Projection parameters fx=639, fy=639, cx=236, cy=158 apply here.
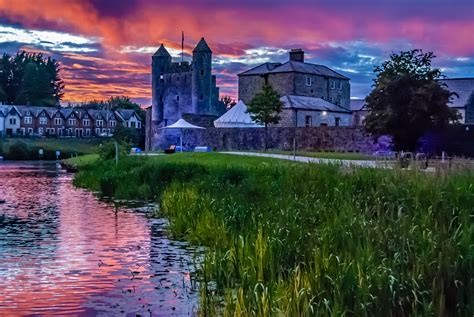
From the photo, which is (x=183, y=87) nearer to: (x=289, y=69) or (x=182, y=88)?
(x=182, y=88)

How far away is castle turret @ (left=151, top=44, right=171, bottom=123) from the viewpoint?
9931 cm

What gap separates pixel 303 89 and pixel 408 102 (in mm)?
44912

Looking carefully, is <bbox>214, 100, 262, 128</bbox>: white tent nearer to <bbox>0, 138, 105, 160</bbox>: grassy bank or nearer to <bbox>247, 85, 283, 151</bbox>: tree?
<bbox>247, 85, 283, 151</bbox>: tree

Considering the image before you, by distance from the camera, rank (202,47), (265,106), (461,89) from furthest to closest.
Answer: (202,47) < (461,89) < (265,106)

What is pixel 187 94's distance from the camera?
9638 centimetres

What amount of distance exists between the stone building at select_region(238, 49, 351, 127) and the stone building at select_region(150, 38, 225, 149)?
10865mm

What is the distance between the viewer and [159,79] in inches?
3952

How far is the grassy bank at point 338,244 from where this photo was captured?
802 centimetres

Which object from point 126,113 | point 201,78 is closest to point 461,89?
point 201,78

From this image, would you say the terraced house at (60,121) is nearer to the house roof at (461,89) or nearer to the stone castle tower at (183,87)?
the stone castle tower at (183,87)

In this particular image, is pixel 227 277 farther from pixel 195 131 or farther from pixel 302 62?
pixel 302 62

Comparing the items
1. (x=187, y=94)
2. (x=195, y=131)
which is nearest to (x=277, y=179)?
(x=195, y=131)

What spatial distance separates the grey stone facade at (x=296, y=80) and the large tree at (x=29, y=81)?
84.5 meters

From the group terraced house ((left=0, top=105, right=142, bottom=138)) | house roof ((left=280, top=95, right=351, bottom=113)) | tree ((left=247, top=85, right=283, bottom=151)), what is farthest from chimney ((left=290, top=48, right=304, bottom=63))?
terraced house ((left=0, top=105, right=142, bottom=138))
